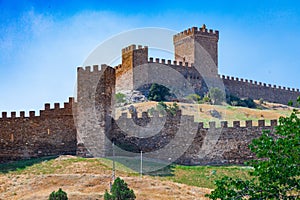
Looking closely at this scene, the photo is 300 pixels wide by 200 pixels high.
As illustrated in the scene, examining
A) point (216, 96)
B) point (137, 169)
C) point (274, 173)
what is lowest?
point (137, 169)

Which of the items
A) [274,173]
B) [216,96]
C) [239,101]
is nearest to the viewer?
[274,173]

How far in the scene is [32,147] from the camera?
3216cm

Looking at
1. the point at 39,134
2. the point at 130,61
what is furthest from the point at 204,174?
the point at 130,61

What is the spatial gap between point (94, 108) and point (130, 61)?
19.5 metres

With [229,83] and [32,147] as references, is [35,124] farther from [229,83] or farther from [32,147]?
[229,83]

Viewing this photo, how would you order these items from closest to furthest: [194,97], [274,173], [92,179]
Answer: [274,173] → [92,179] → [194,97]

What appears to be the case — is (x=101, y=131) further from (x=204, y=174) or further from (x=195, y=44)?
(x=195, y=44)

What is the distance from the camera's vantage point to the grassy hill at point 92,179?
24.4m

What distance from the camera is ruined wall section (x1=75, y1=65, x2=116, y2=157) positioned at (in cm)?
2997

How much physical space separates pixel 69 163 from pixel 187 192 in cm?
692

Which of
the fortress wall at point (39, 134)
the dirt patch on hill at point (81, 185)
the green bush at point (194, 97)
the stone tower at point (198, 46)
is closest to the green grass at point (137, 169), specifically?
the dirt patch on hill at point (81, 185)

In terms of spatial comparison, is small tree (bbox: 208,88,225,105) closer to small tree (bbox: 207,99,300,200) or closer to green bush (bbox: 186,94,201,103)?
green bush (bbox: 186,94,201,103)

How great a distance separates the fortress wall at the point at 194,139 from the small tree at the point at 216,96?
21.1 metres

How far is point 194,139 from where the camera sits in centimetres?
3153
